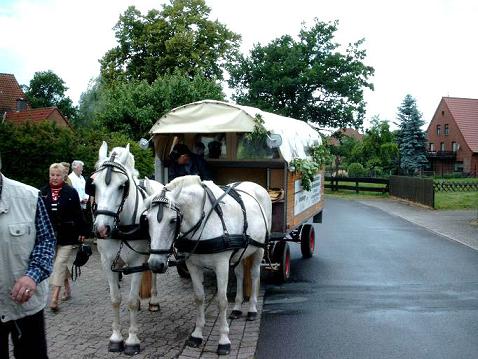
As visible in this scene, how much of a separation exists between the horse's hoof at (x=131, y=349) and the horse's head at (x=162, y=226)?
3.43 feet

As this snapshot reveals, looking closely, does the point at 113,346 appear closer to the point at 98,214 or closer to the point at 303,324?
the point at 98,214

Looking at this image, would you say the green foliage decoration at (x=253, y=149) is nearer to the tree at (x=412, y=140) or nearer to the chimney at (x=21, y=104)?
the tree at (x=412, y=140)

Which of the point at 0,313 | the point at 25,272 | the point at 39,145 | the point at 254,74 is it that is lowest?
the point at 0,313

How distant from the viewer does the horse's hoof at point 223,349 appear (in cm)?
566

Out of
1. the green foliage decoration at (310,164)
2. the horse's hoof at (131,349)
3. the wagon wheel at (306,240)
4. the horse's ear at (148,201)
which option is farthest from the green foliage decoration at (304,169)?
the horse's hoof at (131,349)

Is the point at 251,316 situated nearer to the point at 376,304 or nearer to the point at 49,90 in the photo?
the point at 376,304

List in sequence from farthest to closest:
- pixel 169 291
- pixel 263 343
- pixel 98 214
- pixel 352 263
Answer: pixel 352 263 → pixel 169 291 → pixel 263 343 → pixel 98 214

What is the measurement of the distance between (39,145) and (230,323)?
7436mm

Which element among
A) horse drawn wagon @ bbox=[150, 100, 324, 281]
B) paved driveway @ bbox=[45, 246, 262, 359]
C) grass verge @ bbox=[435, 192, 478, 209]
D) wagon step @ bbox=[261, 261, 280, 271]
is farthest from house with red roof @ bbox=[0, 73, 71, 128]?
wagon step @ bbox=[261, 261, 280, 271]

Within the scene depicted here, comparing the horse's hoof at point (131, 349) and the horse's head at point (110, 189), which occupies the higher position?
the horse's head at point (110, 189)

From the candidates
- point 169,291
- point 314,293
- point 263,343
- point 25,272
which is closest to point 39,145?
point 169,291

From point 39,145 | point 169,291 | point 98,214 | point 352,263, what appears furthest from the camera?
point 39,145

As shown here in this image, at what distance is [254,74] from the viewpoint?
39344mm

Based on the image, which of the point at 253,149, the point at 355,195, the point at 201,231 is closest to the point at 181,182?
the point at 201,231
